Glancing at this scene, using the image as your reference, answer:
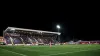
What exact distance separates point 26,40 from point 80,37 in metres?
28.3

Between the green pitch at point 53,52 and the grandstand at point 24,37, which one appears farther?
the grandstand at point 24,37

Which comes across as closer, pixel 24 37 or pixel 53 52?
pixel 53 52

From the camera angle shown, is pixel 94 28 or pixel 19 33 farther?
pixel 94 28

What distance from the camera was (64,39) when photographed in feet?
241

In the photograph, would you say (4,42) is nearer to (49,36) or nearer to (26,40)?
(26,40)

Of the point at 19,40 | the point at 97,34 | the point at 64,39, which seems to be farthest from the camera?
the point at 64,39

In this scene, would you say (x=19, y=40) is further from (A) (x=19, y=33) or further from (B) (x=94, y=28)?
(B) (x=94, y=28)

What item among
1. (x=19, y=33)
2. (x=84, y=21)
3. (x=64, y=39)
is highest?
(x=84, y=21)

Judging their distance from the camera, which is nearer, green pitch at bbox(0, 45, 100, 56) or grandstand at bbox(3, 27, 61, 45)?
green pitch at bbox(0, 45, 100, 56)

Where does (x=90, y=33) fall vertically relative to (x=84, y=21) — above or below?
below

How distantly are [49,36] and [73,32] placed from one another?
16.5 m

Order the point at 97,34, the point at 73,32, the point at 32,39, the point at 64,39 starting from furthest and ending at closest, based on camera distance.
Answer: the point at 64,39 → the point at 73,32 → the point at 97,34 → the point at 32,39

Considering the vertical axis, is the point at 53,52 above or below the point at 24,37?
above

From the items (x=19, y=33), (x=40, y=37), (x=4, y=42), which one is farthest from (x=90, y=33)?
(x=4, y=42)
